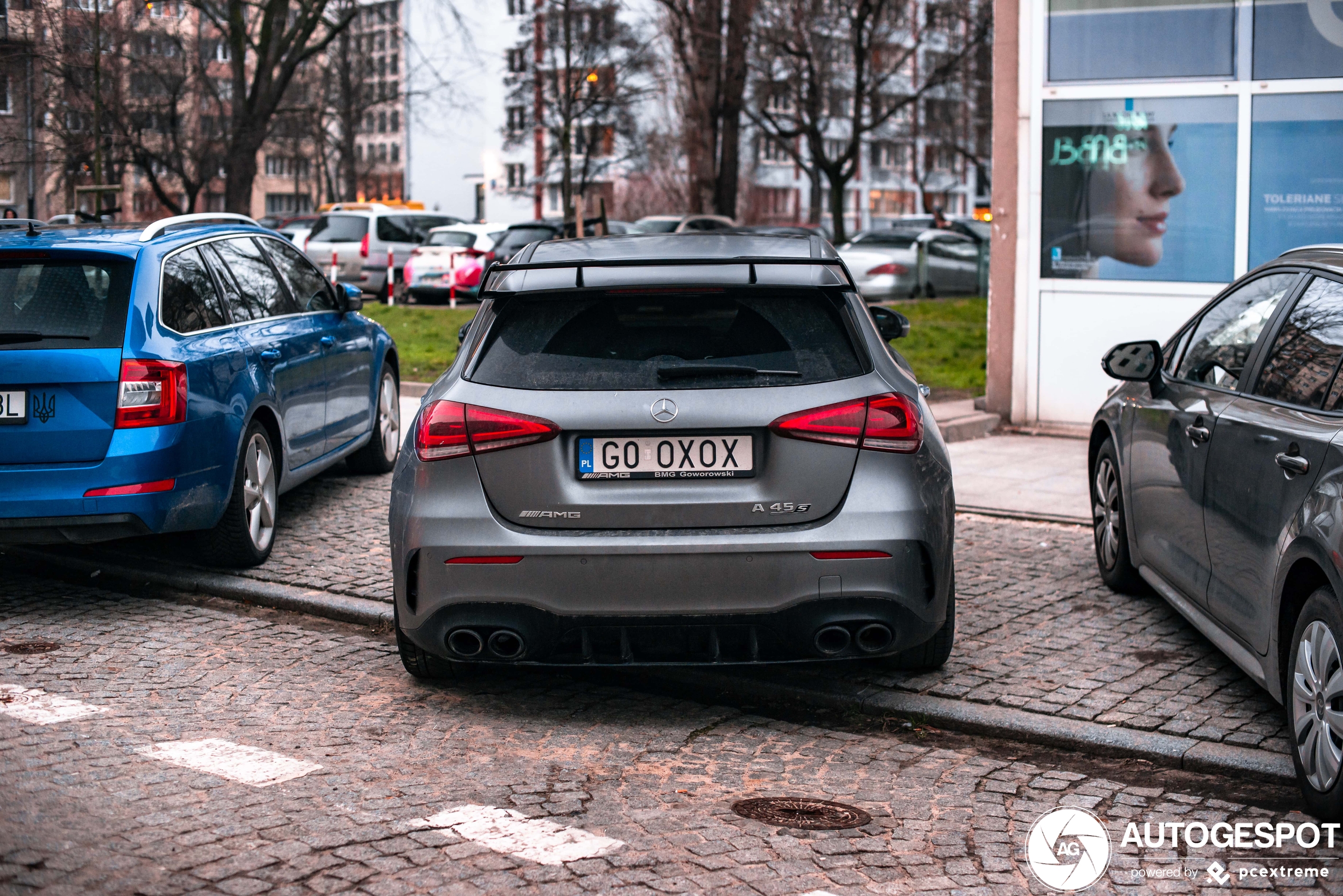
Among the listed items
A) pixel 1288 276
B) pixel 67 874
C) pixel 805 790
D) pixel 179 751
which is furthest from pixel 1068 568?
pixel 67 874

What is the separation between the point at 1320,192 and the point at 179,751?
904 centimetres

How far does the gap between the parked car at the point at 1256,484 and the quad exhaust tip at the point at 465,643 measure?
2.46 meters

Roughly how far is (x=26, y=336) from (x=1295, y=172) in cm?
856

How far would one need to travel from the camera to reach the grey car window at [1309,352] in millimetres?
4578

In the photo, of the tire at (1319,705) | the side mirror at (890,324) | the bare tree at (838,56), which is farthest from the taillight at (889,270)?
the tire at (1319,705)

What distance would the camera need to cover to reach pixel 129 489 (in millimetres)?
6449

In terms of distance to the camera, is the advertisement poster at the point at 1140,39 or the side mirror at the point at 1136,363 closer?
the side mirror at the point at 1136,363

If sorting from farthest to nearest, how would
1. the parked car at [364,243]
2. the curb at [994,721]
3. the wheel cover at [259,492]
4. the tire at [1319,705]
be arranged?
the parked car at [364,243] < the wheel cover at [259,492] < the curb at [994,721] < the tire at [1319,705]

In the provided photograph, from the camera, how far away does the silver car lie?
473cm

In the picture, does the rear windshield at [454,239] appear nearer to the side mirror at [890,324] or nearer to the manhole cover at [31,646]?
the side mirror at [890,324]

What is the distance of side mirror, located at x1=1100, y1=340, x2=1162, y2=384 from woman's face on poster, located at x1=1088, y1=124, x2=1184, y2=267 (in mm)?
5508

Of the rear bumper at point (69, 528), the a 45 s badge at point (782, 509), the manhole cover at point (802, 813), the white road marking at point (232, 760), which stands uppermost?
the a 45 s badge at point (782, 509)

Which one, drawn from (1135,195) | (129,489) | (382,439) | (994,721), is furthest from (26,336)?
(1135,195)

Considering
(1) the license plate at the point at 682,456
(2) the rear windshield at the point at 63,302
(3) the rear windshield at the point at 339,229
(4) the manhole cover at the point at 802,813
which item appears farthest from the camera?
(3) the rear windshield at the point at 339,229
